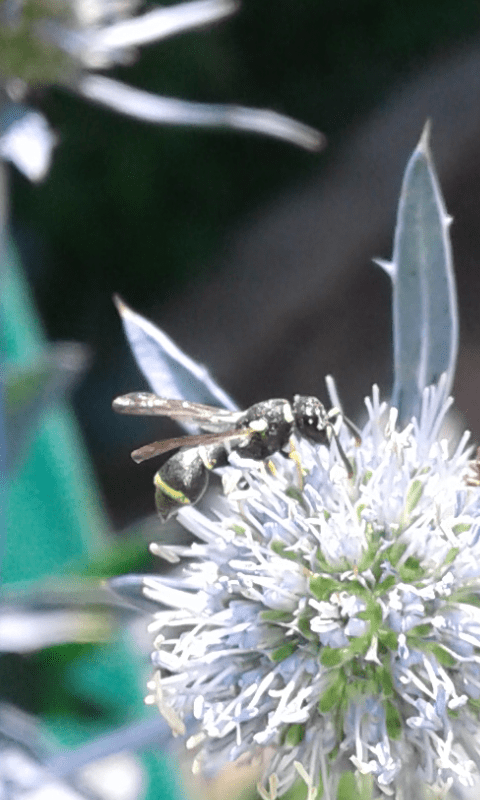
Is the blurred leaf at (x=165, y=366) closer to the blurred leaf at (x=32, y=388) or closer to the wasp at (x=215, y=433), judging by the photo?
the wasp at (x=215, y=433)

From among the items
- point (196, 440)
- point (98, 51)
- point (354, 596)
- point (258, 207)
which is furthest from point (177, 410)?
point (258, 207)

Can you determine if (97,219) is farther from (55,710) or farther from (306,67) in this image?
(55,710)

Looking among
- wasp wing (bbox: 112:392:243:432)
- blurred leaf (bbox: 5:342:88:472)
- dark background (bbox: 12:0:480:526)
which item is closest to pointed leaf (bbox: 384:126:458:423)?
wasp wing (bbox: 112:392:243:432)

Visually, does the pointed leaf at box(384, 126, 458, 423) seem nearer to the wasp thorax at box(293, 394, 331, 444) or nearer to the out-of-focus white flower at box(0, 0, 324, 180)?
the wasp thorax at box(293, 394, 331, 444)

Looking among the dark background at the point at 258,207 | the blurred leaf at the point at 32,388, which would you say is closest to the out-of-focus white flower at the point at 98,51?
the blurred leaf at the point at 32,388

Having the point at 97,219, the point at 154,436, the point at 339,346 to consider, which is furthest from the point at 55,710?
the point at 339,346

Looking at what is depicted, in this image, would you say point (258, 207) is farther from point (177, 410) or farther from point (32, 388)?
point (177, 410)

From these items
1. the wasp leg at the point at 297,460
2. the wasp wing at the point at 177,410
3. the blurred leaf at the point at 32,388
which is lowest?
the wasp leg at the point at 297,460
